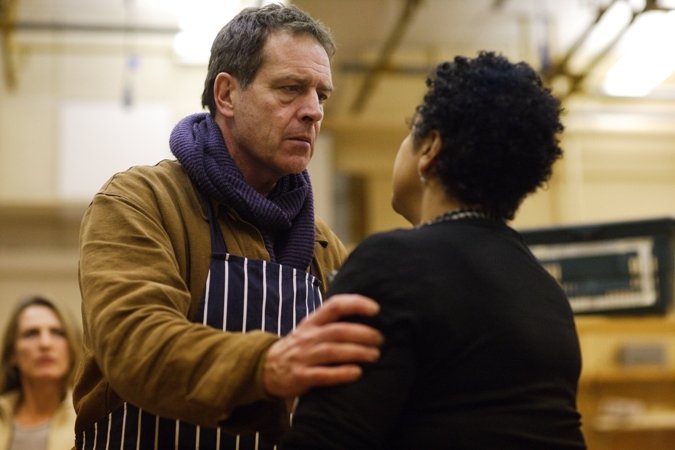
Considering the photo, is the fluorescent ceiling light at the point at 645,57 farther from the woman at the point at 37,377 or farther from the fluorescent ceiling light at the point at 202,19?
the woman at the point at 37,377

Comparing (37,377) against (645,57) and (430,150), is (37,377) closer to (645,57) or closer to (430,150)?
(430,150)

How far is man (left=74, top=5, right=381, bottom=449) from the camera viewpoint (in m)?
1.16

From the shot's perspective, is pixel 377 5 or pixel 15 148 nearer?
pixel 377 5

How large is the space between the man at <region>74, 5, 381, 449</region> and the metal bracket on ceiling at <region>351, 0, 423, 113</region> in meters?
3.24

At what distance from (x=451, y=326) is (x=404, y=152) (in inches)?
12.0

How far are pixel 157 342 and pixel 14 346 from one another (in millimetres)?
2426

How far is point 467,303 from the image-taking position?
1104mm

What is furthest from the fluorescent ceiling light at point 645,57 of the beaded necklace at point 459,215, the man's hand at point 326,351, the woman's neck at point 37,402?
the man's hand at point 326,351

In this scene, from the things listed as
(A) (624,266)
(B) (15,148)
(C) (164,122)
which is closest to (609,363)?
(A) (624,266)

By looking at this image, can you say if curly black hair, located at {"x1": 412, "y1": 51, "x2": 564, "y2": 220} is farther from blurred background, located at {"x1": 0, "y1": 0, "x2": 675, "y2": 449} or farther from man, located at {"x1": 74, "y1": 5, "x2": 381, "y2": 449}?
blurred background, located at {"x1": 0, "y1": 0, "x2": 675, "y2": 449}

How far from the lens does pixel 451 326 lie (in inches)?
42.9

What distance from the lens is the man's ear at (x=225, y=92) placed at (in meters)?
1.67

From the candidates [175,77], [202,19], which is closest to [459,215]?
[202,19]

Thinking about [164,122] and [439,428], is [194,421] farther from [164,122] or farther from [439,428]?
[164,122]
